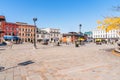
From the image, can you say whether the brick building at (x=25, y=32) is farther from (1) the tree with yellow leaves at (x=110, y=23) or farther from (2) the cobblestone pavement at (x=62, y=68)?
(2) the cobblestone pavement at (x=62, y=68)

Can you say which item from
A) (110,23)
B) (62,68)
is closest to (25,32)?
(110,23)

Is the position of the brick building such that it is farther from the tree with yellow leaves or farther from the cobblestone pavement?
the cobblestone pavement

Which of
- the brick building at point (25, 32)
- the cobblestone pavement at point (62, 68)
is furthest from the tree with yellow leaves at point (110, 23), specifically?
the brick building at point (25, 32)

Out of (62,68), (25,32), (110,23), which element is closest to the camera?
(62,68)

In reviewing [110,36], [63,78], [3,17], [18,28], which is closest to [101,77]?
[63,78]

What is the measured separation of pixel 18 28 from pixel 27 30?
6.50m

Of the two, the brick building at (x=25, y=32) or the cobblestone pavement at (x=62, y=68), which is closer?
the cobblestone pavement at (x=62, y=68)

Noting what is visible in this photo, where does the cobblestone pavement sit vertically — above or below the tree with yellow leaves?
below

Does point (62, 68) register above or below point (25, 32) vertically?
below

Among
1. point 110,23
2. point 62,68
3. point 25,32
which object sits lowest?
point 62,68

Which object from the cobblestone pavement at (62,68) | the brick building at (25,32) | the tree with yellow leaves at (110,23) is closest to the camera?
the cobblestone pavement at (62,68)

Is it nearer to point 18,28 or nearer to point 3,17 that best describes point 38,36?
point 18,28

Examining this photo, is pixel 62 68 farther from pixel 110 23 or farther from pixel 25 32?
pixel 25 32

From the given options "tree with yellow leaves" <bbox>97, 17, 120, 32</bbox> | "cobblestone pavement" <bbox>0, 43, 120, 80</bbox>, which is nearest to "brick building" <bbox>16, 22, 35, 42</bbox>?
"tree with yellow leaves" <bbox>97, 17, 120, 32</bbox>
